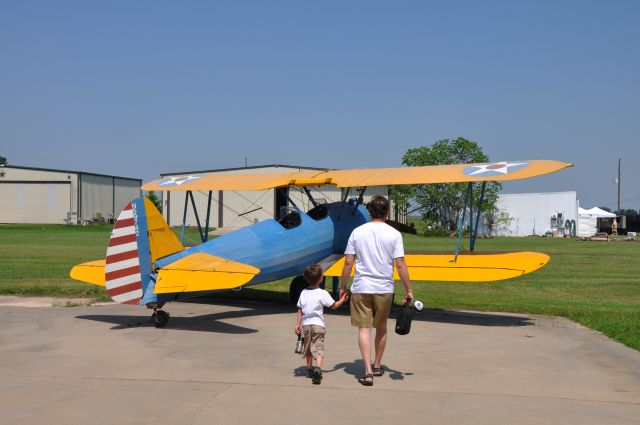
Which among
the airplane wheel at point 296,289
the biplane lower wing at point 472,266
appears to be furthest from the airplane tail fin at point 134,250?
the airplane wheel at point 296,289

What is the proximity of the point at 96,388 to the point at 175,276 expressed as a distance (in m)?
3.26

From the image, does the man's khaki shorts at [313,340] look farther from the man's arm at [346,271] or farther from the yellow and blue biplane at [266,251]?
the yellow and blue biplane at [266,251]

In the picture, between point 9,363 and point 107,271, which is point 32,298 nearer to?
point 107,271

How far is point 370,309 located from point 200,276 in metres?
3.44

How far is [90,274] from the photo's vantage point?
11.2 metres

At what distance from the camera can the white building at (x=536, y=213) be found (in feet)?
190

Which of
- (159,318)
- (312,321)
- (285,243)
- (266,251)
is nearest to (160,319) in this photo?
(159,318)

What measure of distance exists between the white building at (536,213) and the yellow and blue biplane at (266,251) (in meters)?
49.0

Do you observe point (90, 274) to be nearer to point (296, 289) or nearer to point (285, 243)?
point (285, 243)

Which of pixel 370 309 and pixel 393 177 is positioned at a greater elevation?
pixel 393 177

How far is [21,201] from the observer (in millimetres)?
71938

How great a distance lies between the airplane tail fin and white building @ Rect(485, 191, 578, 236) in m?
52.8

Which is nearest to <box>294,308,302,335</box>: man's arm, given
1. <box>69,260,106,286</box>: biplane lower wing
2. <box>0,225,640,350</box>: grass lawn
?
<box>0,225,640,350</box>: grass lawn

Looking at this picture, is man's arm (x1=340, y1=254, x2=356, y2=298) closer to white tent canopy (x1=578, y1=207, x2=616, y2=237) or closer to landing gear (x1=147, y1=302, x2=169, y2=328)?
landing gear (x1=147, y1=302, x2=169, y2=328)
